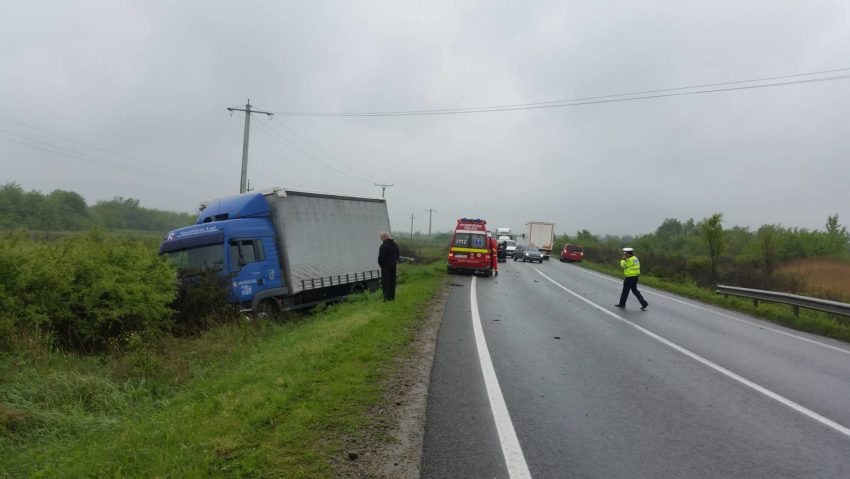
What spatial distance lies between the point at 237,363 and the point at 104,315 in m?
3.05

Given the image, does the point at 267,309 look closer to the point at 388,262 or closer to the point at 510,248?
the point at 388,262

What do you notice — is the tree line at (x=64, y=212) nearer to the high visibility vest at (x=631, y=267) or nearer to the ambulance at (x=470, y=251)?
the ambulance at (x=470, y=251)

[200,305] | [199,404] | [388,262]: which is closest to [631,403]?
[199,404]

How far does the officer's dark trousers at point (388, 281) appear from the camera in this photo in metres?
11.5

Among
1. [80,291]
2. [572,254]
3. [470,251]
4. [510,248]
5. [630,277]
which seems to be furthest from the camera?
[510,248]

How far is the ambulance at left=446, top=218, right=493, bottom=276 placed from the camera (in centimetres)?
2166

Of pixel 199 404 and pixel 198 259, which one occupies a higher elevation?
pixel 198 259

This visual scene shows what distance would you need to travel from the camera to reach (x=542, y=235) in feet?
177

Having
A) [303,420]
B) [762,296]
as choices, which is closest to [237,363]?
[303,420]

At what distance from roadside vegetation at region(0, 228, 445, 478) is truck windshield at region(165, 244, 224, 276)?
0.75 meters

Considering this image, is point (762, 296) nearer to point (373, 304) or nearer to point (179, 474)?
point (373, 304)

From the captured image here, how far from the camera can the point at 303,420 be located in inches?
167

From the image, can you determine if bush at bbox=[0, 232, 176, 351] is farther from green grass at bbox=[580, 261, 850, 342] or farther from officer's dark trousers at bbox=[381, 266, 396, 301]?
green grass at bbox=[580, 261, 850, 342]

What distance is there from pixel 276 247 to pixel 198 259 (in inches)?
74.3
